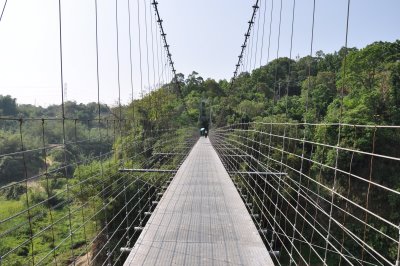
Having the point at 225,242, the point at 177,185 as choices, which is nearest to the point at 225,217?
the point at 225,242

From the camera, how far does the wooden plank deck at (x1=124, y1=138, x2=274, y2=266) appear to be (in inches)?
71.1

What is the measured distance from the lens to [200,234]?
2.19 metres

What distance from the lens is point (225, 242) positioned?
2037 millimetres

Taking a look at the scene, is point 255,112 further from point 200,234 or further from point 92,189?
point 200,234

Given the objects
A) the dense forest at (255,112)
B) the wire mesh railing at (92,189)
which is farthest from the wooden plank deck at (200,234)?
the dense forest at (255,112)

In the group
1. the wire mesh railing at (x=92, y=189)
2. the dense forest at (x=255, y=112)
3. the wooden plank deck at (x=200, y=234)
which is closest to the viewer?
the wire mesh railing at (x=92, y=189)

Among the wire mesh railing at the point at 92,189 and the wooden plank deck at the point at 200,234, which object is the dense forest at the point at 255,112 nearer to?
the wire mesh railing at the point at 92,189

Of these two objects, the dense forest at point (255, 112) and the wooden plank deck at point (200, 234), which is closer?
the wooden plank deck at point (200, 234)

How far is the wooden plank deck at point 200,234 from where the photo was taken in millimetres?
1807

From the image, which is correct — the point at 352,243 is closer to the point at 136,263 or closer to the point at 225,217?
the point at 225,217

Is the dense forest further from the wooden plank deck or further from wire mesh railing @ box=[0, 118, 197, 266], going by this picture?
the wooden plank deck

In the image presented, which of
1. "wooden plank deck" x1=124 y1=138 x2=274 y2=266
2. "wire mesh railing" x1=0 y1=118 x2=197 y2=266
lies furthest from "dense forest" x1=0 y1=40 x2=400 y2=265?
"wooden plank deck" x1=124 y1=138 x2=274 y2=266

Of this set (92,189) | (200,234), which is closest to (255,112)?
(92,189)

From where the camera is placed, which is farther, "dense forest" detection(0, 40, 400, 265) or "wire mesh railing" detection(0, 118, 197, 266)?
"dense forest" detection(0, 40, 400, 265)
